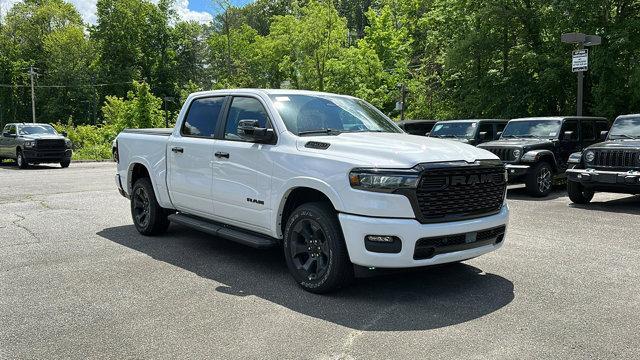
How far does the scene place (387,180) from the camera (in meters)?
4.64

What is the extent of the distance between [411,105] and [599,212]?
2657cm

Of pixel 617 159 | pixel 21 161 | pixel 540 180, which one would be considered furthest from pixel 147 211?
pixel 21 161

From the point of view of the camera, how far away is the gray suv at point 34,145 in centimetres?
2219

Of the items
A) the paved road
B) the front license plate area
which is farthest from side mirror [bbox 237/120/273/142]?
the front license plate area

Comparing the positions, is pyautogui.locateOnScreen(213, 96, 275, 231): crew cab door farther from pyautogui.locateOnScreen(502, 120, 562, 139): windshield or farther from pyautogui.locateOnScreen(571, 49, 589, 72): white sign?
pyautogui.locateOnScreen(571, 49, 589, 72): white sign

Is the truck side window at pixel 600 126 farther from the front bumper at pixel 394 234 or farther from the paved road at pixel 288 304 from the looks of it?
the front bumper at pixel 394 234

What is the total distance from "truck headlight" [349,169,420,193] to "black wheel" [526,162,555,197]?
8.63 meters

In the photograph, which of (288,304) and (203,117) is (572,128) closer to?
(203,117)

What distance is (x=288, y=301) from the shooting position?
490 cm

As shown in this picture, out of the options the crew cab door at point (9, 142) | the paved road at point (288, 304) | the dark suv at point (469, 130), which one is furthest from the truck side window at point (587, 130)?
the crew cab door at point (9, 142)

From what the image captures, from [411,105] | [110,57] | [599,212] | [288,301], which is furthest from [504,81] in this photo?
[110,57]

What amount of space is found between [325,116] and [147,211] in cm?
322

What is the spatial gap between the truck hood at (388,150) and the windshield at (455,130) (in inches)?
418

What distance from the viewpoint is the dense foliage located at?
23.5 meters
